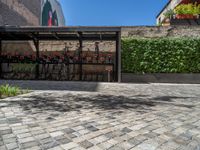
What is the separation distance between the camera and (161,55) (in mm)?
12227

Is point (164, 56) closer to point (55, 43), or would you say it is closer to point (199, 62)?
point (199, 62)

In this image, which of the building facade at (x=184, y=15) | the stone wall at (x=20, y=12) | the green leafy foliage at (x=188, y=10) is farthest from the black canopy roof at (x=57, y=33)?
the green leafy foliage at (x=188, y=10)

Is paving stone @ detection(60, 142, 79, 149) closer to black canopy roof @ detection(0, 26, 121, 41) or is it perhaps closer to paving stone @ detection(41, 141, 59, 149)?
paving stone @ detection(41, 141, 59, 149)

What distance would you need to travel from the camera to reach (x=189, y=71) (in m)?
12.0

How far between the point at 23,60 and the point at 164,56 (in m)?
7.17

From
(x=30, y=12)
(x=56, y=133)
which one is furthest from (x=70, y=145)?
(x=30, y=12)

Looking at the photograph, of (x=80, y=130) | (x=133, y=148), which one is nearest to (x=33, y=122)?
(x=80, y=130)

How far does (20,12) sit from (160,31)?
10799 mm

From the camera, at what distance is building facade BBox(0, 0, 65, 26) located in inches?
615

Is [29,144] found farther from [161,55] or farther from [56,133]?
[161,55]

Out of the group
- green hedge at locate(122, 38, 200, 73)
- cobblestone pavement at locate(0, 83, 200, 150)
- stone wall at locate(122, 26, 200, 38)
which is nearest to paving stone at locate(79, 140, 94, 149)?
cobblestone pavement at locate(0, 83, 200, 150)

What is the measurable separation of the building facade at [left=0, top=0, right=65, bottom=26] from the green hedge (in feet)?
27.4

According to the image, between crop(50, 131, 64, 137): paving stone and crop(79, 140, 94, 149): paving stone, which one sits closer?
crop(79, 140, 94, 149): paving stone

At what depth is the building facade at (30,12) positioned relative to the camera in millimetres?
15617
